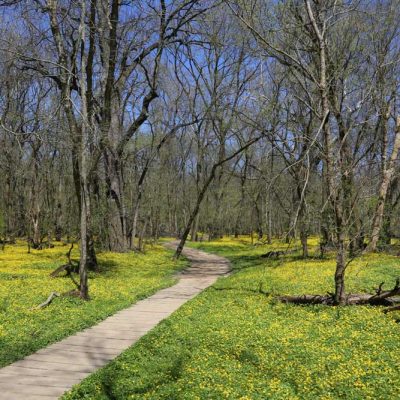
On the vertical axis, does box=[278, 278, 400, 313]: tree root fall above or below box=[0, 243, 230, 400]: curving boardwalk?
above

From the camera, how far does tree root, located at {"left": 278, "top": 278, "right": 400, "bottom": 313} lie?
425 inches

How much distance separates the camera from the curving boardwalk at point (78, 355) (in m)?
5.99

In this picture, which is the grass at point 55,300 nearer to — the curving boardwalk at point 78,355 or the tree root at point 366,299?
the curving boardwalk at point 78,355

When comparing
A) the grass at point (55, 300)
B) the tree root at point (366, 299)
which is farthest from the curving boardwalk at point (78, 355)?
the tree root at point (366, 299)

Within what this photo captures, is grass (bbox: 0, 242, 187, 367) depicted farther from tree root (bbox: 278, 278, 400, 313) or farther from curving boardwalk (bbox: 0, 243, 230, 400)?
tree root (bbox: 278, 278, 400, 313)

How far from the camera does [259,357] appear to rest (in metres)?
7.23

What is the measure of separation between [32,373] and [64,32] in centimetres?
1536

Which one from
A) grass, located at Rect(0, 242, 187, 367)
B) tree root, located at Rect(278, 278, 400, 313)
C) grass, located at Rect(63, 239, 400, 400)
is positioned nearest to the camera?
grass, located at Rect(63, 239, 400, 400)

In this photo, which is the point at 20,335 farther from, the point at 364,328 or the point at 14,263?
the point at 14,263

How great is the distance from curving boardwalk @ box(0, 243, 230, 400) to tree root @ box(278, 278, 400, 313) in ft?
11.4

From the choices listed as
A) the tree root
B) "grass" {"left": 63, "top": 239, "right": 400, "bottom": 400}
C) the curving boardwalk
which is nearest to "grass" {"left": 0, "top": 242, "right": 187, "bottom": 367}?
the curving boardwalk

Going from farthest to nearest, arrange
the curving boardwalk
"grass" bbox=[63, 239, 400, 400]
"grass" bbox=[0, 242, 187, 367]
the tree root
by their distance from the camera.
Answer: the tree root, "grass" bbox=[0, 242, 187, 367], the curving boardwalk, "grass" bbox=[63, 239, 400, 400]

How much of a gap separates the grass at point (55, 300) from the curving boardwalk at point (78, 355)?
0.99 ft

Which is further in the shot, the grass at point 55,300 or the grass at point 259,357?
the grass at point 55,300
